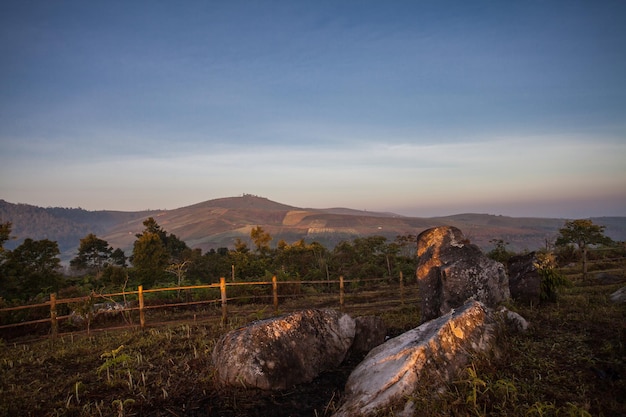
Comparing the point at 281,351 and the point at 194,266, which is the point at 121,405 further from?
the point at 194,266

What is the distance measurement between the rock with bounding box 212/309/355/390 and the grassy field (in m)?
0.20

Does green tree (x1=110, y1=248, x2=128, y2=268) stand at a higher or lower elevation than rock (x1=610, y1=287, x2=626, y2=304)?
lower

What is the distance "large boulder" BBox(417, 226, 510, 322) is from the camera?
910 centimetres

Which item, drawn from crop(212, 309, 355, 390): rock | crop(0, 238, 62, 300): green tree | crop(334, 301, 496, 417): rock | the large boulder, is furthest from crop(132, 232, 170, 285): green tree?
crop(334, 301, 496, 417): rock

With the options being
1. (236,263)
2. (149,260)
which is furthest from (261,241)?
(149,260)

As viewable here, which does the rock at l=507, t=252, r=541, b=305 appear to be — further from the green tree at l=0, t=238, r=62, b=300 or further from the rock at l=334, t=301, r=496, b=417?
the green tree at l=0, t=238, r=62, b=300

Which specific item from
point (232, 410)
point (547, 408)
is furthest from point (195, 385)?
point (547, 408)

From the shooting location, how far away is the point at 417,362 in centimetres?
447

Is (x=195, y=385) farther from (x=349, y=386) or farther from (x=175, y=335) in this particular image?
(x=175, y=335)

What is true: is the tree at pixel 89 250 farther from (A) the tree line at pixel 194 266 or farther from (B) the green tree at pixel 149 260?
(B) the green tree at pixel 149 260

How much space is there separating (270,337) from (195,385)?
1.44 meters

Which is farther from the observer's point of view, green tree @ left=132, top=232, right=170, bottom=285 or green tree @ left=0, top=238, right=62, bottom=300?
green tree @ left=132, top=232, right=170, bottom=285

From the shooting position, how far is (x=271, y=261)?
30.7m

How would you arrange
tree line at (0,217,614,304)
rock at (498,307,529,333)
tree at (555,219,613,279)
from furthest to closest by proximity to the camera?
tree at (555,219,613,279) → tree line at (0,217,614,304) → rock at (498,307,529,333)
